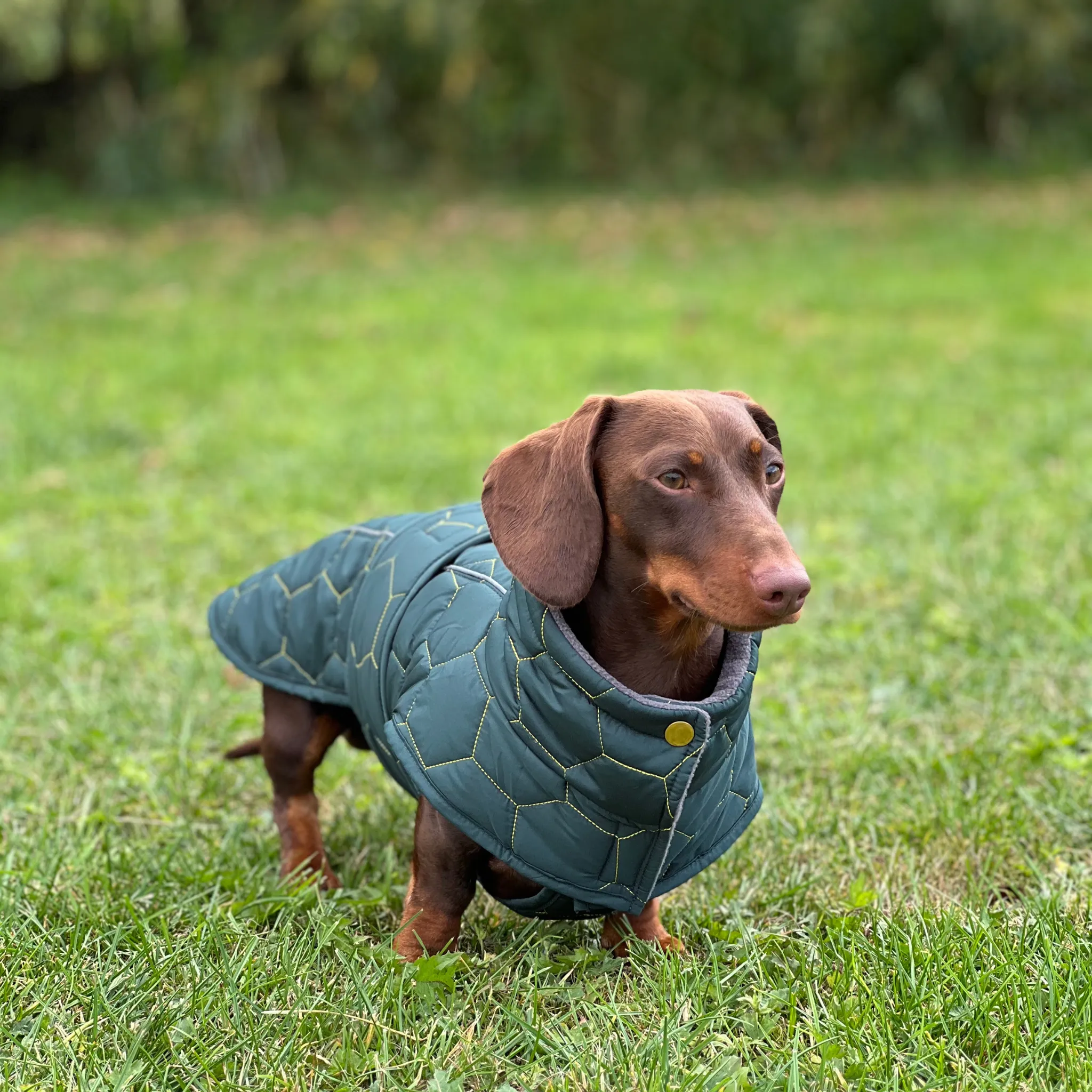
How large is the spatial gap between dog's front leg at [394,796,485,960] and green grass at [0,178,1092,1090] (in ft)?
0.22

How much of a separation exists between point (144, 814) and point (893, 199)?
14.7 meters

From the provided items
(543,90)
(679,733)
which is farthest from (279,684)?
(543,90)

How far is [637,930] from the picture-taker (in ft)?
8.40

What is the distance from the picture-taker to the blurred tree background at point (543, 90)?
56.5ft

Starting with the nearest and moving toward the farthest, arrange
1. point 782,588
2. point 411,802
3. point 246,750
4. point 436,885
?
point 782,588 < point 436,885 < point 246,750 < point 411,802

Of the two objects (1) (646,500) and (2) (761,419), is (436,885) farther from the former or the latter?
(2) (761,419)

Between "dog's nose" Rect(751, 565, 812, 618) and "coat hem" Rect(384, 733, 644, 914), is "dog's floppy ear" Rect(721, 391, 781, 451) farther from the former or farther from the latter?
"coat hem" Rect(384, 733, 644, 914)

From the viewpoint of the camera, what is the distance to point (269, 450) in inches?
257

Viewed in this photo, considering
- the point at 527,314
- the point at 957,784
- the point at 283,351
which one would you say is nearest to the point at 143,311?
the point at 283,351

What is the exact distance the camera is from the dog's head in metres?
2.11

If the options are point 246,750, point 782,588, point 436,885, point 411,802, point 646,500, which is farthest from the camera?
point 411,802

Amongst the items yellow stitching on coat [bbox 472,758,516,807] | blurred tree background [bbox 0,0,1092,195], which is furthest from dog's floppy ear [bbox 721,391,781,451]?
blurred tree background [bbox 0,0,1092,195]

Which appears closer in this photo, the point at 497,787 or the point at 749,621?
the point at 749,621

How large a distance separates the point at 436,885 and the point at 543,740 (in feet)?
1.22
